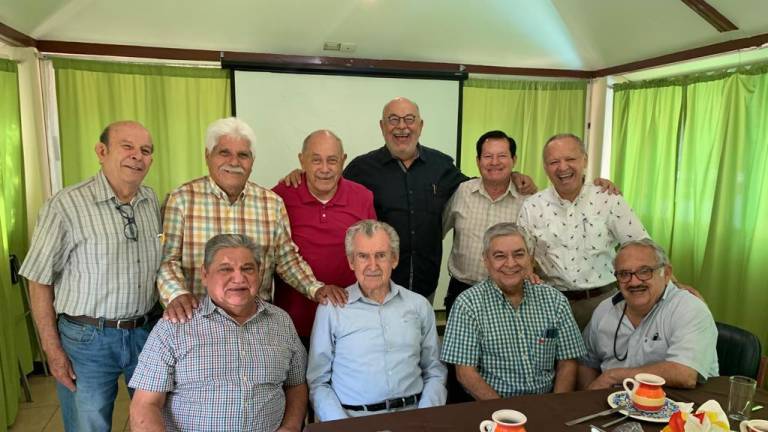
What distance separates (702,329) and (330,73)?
3531 millimetres

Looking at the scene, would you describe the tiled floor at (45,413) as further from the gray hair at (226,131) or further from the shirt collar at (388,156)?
the shirt collar at (388,156)

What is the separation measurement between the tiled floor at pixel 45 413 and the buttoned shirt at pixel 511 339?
7.70ft

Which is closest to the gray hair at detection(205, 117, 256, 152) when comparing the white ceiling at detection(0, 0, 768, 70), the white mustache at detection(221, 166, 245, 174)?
the white mustache at detection(221, 166, 245, 174)

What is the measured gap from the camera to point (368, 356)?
198 centimetres

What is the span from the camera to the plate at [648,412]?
4.93 ft

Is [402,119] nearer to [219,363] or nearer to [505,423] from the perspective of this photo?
[219,363]

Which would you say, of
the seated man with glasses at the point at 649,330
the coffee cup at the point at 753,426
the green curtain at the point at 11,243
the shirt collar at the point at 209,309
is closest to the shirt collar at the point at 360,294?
the shirt collar at the point at 209,309

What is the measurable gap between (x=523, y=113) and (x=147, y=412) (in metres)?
4.24

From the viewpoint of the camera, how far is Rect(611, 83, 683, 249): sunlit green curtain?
13.7ft

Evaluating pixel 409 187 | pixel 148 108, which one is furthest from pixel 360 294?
pixel 148 108

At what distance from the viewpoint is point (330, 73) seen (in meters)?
4.47

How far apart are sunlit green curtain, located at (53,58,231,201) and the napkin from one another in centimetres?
393

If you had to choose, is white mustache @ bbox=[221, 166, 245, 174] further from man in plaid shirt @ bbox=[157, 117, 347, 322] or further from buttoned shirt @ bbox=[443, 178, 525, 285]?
buttoned shirt @ bbox=[443, 178, 525, 285]

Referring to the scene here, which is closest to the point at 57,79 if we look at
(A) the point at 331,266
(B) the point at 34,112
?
(B) the point at 34,112
